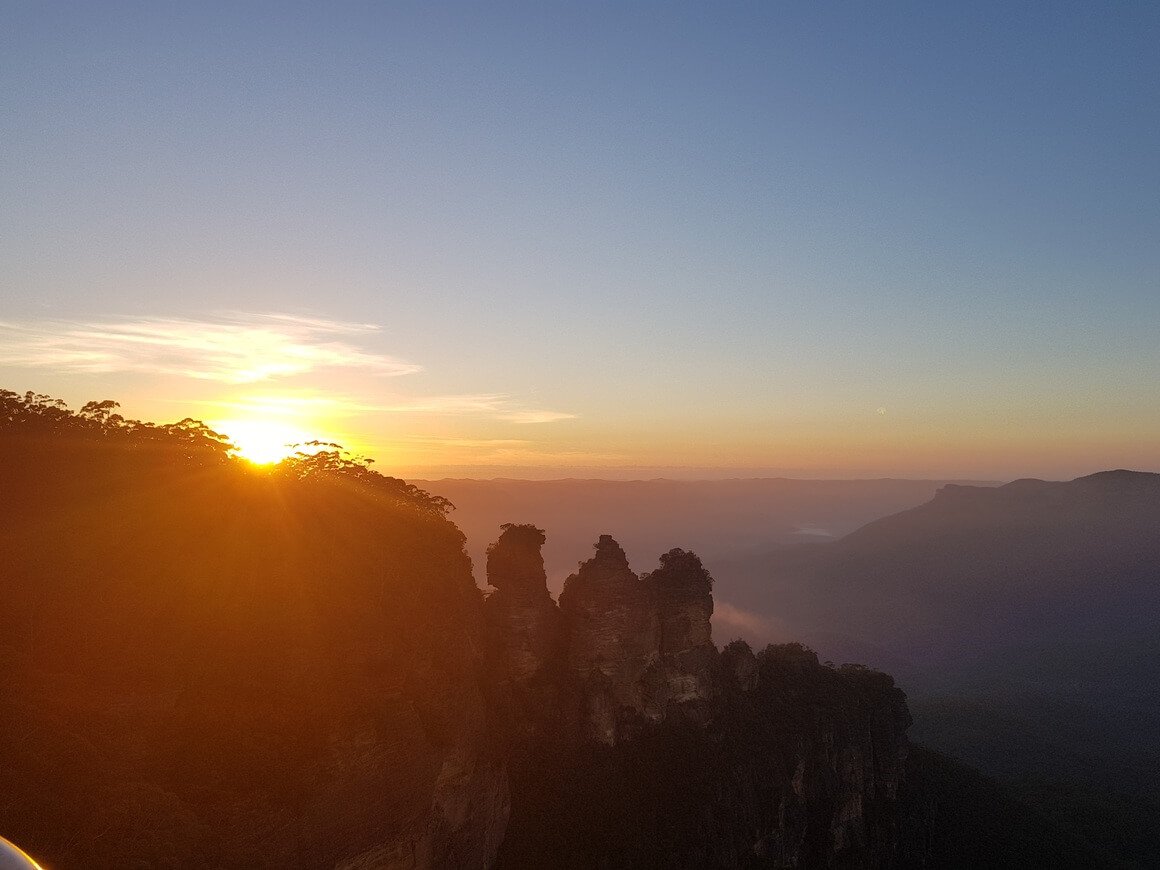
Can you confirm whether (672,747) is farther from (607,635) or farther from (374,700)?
(374,700)

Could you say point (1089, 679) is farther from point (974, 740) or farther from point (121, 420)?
point (121, 420)

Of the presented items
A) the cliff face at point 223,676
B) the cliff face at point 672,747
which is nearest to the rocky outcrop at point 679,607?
the cliff face at point 672,747

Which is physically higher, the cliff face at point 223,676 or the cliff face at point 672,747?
the cliff face at point 223,676

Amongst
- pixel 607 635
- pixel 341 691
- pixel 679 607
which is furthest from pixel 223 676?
pixel 679 607

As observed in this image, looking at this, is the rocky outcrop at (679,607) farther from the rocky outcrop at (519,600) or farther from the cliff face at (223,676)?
the cliff face at (223,676)

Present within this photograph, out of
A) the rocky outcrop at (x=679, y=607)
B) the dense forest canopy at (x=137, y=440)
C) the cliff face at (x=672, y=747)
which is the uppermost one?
the dense forest canopy at (x=137, y=440)

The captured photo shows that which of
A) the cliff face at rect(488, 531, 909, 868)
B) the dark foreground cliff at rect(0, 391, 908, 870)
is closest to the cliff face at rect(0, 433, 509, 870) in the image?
the dark foreground cliff at rect(0, 391, 908, 870)

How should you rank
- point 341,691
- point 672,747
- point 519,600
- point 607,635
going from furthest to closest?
point 672,747 < point 607,635 < point 519,600 < point 341,691

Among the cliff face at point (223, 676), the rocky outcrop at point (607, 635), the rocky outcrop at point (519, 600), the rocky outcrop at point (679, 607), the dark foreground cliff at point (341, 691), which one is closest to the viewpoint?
the cliff face at point (223, 676)

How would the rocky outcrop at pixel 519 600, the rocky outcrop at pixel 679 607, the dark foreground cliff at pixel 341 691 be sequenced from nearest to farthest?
the dark foreground cliff at pixel 341 691
the rocky outcrop at pixel 519 600
the rocky outcrop at pixel 679 607
